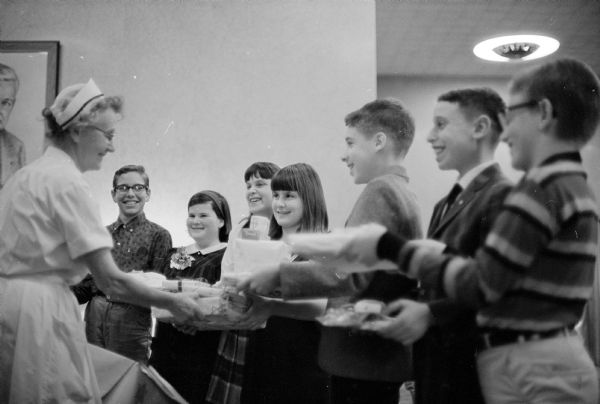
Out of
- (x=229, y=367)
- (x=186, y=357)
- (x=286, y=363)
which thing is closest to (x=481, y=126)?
(x=286, y=363)

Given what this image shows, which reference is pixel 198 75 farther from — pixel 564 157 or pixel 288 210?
pixel 564 157

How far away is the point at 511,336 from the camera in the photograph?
1000 millimetres

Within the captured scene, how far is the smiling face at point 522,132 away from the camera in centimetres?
100

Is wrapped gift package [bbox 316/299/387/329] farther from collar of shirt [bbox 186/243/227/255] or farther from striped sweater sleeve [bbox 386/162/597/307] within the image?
collar of shirt [bbox 186/243/227/255]

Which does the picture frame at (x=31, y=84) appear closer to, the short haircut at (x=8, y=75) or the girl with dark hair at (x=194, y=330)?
the short haircut at (x=8, y=75)

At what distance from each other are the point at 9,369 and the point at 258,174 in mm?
1344

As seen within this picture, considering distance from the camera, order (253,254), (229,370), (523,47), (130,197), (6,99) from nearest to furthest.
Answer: (253,254)
(229,370)
(523,47)
(130,197)
(6,99)

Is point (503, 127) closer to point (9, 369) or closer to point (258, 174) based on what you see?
point (9, 369)

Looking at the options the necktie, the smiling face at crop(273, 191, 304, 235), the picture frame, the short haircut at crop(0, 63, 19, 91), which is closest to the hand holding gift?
the necktie

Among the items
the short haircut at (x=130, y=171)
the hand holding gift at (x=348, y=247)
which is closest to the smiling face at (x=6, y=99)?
the short haircut at (x=130, y=171)

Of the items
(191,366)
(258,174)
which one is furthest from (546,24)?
(191,366)

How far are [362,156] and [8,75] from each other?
8.03ft

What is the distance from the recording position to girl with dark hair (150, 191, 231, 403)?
2111 mm

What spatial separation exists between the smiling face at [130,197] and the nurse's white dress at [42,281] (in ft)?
4.30
